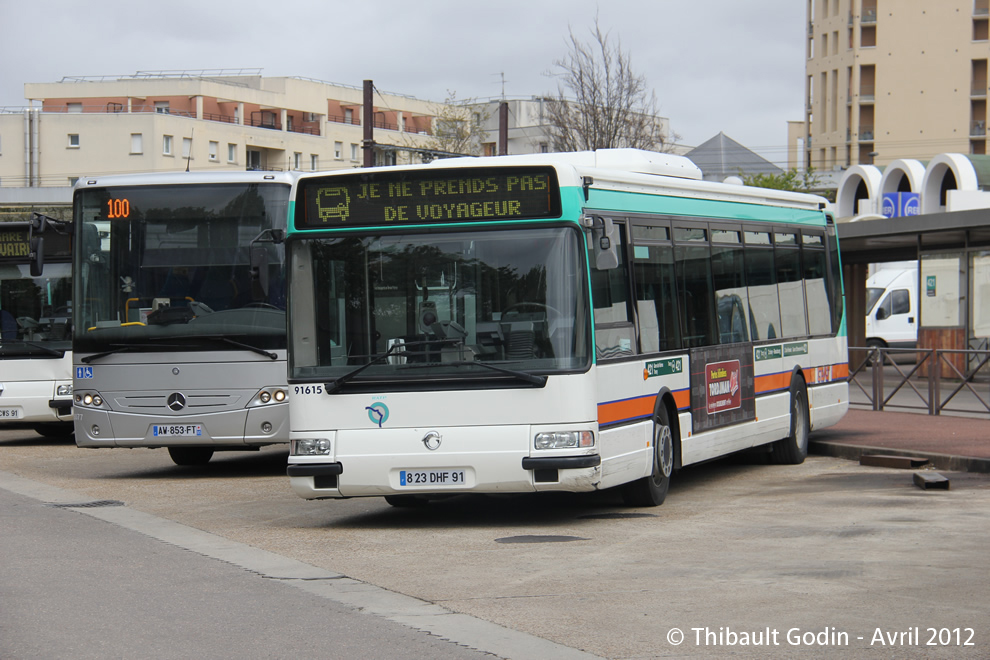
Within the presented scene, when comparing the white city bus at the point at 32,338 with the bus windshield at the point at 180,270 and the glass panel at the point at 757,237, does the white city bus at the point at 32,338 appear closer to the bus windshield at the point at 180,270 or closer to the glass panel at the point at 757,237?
the bus windshield at the point at 180,270

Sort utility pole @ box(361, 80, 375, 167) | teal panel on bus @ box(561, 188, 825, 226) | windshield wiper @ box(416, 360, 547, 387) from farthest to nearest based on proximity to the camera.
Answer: utility pole @ box(361, 80, 375, 167), teal panel on bus @ box(561, 188, 825, 226), windshield wiper @ box(416, 360, 547, 387)

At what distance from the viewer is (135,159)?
81750 mm

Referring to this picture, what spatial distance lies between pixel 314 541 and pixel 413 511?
186cm

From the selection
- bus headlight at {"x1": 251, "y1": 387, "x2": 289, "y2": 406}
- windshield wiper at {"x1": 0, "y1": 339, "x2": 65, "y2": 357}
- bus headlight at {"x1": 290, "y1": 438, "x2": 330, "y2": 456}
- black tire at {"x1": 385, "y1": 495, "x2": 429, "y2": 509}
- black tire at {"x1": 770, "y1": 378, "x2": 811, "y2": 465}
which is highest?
windshield wiper at {"x1": 0, "y1": 339, "x2": 65, "y2": 357}

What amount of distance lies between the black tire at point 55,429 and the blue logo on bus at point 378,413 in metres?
11.2

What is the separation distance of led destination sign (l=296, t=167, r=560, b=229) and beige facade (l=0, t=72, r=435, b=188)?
6165 cm

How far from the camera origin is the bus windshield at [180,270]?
577 inches

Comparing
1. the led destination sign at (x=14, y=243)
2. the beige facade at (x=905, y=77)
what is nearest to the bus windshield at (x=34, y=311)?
the led destination sign at (x=14, y=243)

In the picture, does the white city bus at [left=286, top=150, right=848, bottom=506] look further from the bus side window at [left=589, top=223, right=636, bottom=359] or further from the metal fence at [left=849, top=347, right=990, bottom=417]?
the metal fence at [left=849, top=347, right=990, bottom=417]

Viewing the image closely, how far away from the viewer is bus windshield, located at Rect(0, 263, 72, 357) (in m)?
19.6

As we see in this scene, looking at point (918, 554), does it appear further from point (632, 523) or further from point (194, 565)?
point (194, 565)

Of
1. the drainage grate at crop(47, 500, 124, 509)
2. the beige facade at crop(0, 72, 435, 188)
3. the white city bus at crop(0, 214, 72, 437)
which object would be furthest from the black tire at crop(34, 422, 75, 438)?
the beige facade at crop(0, 72, 435, 188)

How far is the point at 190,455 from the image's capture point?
54.9 ft

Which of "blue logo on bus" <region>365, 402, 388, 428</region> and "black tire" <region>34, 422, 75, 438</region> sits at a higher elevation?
"blue logo on bus" <region>365, 402, 388, 428</region>
